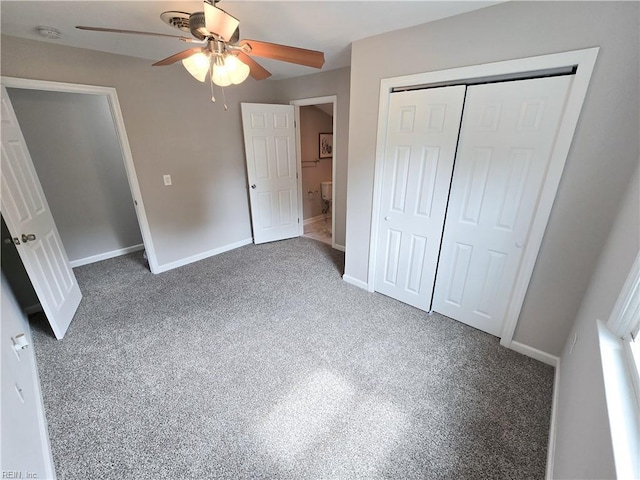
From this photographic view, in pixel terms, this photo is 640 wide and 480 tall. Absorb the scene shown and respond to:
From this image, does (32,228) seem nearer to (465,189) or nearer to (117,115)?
(117,115)

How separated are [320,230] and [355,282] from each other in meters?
1.91

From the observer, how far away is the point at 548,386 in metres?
1.71

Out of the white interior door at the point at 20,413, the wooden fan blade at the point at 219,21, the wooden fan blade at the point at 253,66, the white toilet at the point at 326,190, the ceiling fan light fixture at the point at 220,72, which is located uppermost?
the wooden fan blade at the point at 219,21

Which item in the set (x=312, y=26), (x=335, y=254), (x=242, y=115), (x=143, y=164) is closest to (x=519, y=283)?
(x=335, y=254)

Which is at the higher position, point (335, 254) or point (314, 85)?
point (314, 85)

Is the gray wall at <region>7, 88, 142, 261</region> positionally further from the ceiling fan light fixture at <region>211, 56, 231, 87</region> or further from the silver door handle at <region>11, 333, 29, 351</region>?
the ceiling fan light fixture at <region>211, 56, 231, 87</region>

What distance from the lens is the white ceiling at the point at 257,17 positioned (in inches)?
64.1

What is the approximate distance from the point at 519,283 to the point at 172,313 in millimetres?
2877

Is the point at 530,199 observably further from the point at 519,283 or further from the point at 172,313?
the point at 172,313

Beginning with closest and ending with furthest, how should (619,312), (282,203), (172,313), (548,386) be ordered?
(619,312) → (548,386) → (172,313) → (282,203)

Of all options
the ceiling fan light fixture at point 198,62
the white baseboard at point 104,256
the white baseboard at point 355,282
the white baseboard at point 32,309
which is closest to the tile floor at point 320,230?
the white baseboard at point 355,282

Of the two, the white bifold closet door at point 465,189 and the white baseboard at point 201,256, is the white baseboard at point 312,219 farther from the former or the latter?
the white bifold closet door at point 465,189

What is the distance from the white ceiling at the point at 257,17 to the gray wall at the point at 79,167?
117cm

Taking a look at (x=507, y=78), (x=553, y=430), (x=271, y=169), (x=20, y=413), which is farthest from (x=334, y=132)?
(x=20, y=413)
